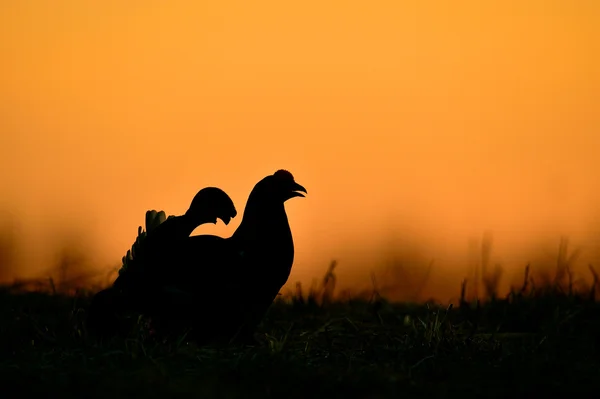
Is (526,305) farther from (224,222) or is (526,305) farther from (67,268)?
(67,268)

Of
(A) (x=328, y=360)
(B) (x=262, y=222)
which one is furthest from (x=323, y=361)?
(B) (x=262, y=222)

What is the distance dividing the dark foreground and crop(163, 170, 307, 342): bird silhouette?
Answer: 0.32 m

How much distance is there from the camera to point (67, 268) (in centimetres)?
854

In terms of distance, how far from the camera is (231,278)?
641cm

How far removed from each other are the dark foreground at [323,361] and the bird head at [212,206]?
2.65 ft

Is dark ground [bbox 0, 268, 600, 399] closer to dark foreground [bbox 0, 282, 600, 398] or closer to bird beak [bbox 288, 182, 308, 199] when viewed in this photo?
dark foreground [bbox 0, 282, 600, 398]

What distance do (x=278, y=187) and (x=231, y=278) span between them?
29.6 inches

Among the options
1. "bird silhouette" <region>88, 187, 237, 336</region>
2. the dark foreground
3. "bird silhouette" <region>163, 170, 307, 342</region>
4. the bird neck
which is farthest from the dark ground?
the bird neck

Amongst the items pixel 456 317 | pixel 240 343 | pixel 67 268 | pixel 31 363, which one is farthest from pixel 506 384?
pixel 67 268

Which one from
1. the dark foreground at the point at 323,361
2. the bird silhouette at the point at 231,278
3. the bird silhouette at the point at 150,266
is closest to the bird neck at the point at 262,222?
the bird silhouette at the point at 231,278

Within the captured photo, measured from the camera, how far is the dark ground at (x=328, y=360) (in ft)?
14.8

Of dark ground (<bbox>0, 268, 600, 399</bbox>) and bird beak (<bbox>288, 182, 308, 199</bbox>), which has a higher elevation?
bird beak (<bbox>288, 182, 308, 199</bbox>)

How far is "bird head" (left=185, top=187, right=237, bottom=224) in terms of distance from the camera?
253 inches

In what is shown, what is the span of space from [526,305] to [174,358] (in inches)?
143
